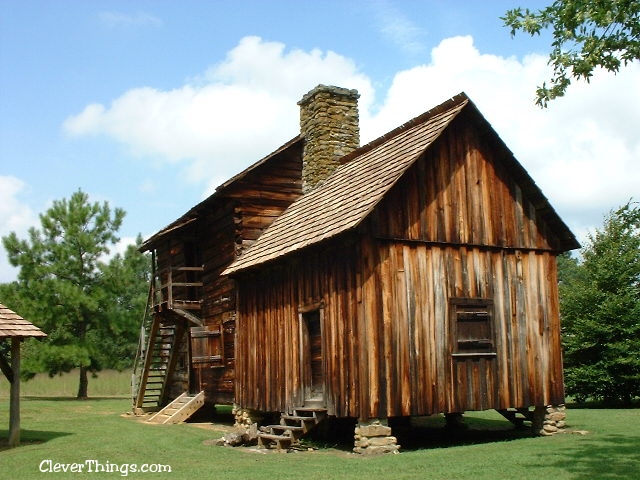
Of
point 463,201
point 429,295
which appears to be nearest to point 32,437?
point 429,295

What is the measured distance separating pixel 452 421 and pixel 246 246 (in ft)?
24.7

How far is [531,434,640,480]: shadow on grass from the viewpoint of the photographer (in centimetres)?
1170

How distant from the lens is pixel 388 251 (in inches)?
649

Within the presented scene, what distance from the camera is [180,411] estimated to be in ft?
77.7

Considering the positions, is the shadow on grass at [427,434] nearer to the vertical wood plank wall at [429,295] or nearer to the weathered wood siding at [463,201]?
the vertical wood plank wall at [429,295]

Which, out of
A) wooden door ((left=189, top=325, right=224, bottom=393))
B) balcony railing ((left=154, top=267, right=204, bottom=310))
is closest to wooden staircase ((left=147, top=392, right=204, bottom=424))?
wooden door ((left=189, top=325, right=224, bottom=393))

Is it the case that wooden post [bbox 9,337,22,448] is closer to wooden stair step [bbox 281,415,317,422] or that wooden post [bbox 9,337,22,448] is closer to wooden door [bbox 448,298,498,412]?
wooden stair step [bbox 281,415,317,422]

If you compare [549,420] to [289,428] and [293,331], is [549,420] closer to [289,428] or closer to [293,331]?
[289,428]

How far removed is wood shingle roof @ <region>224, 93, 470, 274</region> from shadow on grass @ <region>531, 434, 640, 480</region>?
5.87 m

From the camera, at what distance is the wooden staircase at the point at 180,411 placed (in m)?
23.5

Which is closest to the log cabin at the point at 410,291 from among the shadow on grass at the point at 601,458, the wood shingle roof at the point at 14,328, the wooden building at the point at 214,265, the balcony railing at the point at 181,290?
the wooden building at the point at 214,265

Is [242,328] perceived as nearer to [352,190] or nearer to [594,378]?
[352,190]

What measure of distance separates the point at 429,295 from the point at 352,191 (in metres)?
3.16

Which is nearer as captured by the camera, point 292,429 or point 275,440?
point 275,440
